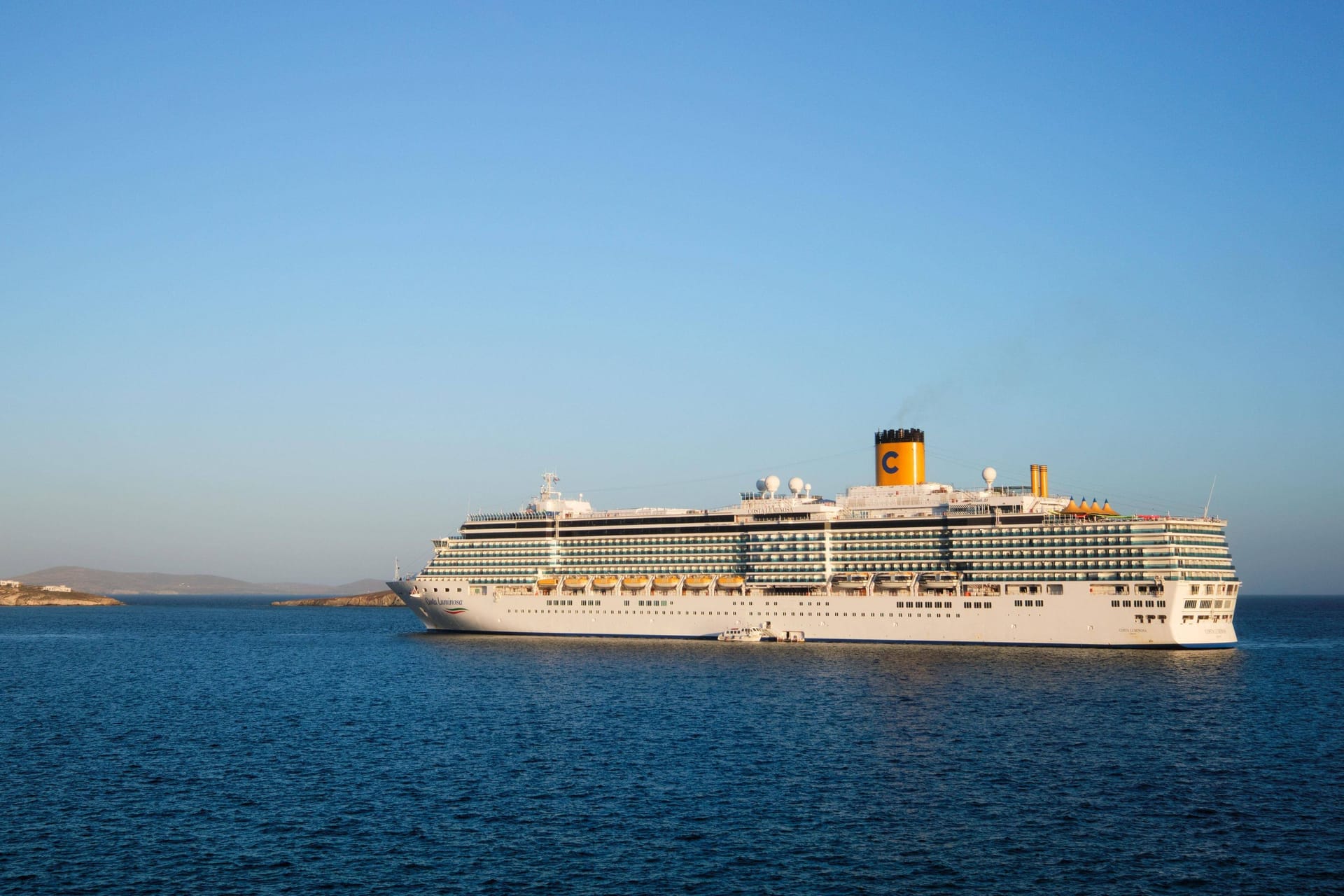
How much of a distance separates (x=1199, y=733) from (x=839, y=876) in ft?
88.2

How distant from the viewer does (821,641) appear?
306 feet

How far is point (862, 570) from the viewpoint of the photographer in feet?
312

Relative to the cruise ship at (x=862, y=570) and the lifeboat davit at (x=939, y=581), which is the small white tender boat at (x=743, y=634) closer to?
the cruise ship at (x=862, y=570)

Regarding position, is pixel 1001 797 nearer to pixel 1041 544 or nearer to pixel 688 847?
pixel 688 847

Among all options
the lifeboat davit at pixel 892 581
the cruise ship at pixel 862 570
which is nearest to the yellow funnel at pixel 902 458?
the cruise ship at pixel 862 570

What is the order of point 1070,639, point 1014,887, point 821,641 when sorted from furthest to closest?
1. point 821,641
2. point 1070,639
3. point 1014,887

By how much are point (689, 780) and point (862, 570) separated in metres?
56.8

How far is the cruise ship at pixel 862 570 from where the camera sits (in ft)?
277

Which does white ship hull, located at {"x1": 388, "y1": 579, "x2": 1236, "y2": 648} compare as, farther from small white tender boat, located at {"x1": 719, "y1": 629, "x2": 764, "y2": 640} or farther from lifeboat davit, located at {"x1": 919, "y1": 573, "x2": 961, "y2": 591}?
lifeboat davit, located at {"x1": 919, "y1": 573, "x2": 961, "y2": 591}

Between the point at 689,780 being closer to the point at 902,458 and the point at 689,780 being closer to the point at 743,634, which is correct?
the point at 743,634

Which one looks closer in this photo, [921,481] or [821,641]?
[821,641]

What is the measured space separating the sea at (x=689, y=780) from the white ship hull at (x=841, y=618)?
808cm

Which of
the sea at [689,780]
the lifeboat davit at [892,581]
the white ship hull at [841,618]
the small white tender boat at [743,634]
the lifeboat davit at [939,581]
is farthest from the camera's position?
the small white tender boat at [743,634]

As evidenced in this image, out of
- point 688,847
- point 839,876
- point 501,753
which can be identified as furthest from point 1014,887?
point 501,753
